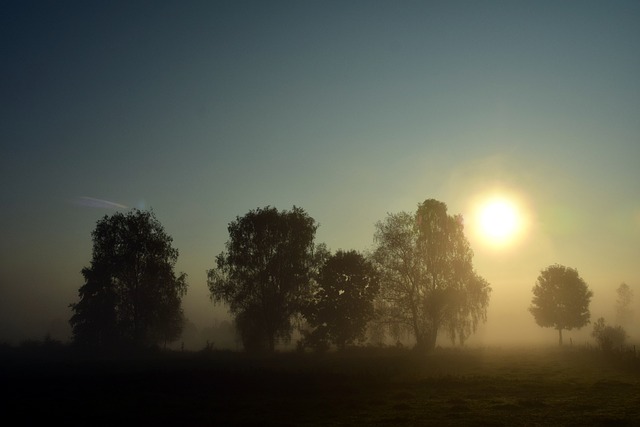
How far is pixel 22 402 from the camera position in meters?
22.8

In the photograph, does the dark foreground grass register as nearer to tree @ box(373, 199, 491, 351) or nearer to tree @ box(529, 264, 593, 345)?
tree @ box(373, 199, 491, 351)

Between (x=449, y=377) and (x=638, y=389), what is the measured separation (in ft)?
31.7

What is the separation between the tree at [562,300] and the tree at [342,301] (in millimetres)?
36298

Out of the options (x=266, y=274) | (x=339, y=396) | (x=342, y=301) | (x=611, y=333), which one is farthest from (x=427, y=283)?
(x=611, y=333)

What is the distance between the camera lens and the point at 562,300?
230 ft

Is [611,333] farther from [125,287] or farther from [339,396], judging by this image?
[125,287]

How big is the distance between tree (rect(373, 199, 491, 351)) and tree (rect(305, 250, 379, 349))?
86.3 inches

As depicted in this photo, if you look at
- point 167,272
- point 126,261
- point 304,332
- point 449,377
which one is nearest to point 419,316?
point 304,332

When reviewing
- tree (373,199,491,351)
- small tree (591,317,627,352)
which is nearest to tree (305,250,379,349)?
tree (373,199,491,351)

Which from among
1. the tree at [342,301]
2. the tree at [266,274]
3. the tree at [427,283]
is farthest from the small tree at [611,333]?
the tree at [266,274]

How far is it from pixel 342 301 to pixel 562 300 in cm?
4061

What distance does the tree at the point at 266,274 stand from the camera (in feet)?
176

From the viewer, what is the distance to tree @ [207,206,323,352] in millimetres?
53750

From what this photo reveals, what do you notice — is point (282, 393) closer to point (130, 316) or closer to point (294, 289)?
point (294, 289)
